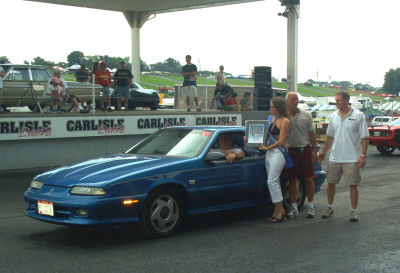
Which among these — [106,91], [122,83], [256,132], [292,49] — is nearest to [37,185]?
[256,132]

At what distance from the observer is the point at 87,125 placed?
14.7 meters

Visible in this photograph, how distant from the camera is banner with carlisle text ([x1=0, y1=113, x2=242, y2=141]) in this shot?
1328cm

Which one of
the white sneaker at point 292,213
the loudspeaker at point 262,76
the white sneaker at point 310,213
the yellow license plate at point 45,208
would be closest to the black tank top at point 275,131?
the white sneaker at point 292,213

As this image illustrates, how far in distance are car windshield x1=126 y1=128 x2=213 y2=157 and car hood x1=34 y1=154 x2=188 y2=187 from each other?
0.97ft

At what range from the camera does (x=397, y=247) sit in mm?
6055

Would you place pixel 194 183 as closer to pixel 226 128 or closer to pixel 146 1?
pixel 226 128

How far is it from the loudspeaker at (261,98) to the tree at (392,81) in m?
115

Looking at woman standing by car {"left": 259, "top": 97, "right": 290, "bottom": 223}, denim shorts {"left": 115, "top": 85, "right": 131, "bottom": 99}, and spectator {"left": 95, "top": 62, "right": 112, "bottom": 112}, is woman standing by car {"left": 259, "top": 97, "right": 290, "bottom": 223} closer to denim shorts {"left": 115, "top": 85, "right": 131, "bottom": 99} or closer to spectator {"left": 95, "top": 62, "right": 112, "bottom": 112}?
spectator {"left": 95, "top": 62, "right": 112, "bottom": 112}

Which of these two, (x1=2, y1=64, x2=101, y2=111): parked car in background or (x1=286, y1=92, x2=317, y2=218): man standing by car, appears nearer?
(x1=286, y1=92, x2=317, y2=218): man standing by car

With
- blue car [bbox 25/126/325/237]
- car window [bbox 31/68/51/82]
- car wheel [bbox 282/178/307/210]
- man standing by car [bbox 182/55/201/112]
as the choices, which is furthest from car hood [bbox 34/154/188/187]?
man standing by car [bbox 182/55/201/112]

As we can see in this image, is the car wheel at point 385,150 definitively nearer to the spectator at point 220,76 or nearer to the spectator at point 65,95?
the spectator at point 220,76

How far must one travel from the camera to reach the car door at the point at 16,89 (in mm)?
14102

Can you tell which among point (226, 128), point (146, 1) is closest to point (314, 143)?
point (226, 128)

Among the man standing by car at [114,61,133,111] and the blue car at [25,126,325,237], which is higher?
the man standing by car at [114,61,133,111]
